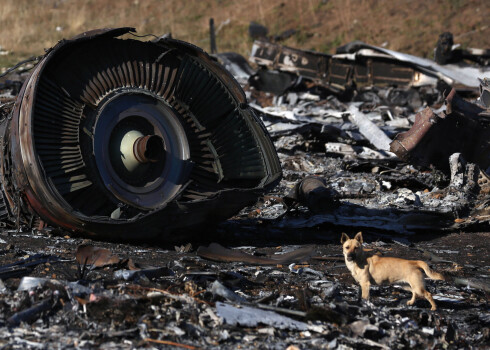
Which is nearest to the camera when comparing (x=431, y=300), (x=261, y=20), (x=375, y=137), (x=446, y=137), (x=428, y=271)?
(x=431, y=300)

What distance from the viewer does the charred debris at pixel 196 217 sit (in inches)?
147

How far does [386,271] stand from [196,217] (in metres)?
1.86

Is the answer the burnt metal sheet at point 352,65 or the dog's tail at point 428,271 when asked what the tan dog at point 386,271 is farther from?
the burnt metal sheet at point 352,65

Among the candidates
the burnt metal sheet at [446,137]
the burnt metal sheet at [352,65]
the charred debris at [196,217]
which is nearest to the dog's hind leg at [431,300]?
the charred debris at [196,217]

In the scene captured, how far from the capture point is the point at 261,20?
97.3 feet

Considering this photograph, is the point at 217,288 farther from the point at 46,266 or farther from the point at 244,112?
the point at 244,112

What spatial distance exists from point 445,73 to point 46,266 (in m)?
13.3

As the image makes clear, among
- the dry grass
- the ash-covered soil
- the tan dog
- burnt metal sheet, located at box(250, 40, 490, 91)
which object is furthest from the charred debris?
the dry grass

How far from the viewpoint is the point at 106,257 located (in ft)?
15.7

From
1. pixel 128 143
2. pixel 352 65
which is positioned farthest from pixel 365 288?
pixel 352 65

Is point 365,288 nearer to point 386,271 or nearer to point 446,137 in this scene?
point 386,271

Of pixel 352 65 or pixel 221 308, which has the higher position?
pixel 352 65

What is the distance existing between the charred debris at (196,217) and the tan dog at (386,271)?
14 cm

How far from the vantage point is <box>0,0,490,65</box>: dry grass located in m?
25.3
